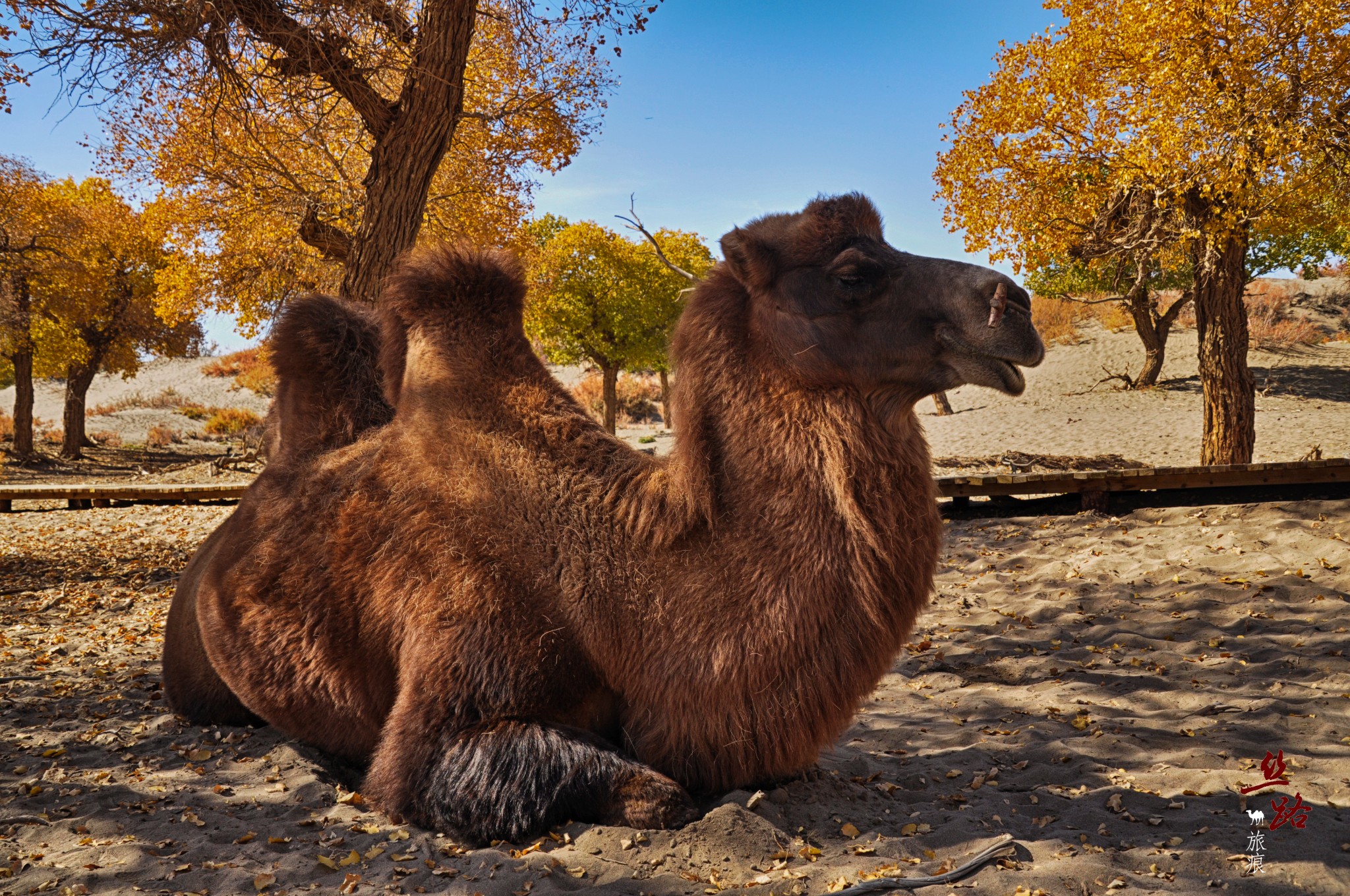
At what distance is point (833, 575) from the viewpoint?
8.80 ft

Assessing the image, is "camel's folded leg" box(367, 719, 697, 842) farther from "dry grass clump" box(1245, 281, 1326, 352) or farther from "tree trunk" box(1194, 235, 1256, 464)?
"dry grass clump" box(1245, 281, 1326, 352)

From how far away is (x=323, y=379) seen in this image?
4.05 meters

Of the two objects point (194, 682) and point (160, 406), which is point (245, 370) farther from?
point (194, 682)

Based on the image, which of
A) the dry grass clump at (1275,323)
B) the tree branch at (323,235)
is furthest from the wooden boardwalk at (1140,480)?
the dry grass clump at (1275,323)

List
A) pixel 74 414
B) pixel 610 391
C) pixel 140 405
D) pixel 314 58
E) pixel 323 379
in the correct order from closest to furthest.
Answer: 1. pixel 323 379
2. pixel 314 58
3. pixel 74 414
4. pixel 610 391
5. pixel 140 405

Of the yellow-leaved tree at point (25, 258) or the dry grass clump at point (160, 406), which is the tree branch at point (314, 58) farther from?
the dry grass clump at point (160, 406)

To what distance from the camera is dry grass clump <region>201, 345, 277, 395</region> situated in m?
44.5

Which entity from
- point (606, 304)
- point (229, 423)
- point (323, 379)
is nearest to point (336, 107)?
point (323, 379)

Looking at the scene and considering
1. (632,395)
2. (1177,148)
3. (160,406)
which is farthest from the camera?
(632,395)

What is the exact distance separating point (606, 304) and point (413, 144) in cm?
2277

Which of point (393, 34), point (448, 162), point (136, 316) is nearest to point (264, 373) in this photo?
point (136, 316)

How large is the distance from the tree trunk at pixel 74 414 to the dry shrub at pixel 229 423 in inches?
246

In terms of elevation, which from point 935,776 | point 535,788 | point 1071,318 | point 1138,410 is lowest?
point 935,776

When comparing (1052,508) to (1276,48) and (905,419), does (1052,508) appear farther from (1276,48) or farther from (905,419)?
(905,419)
